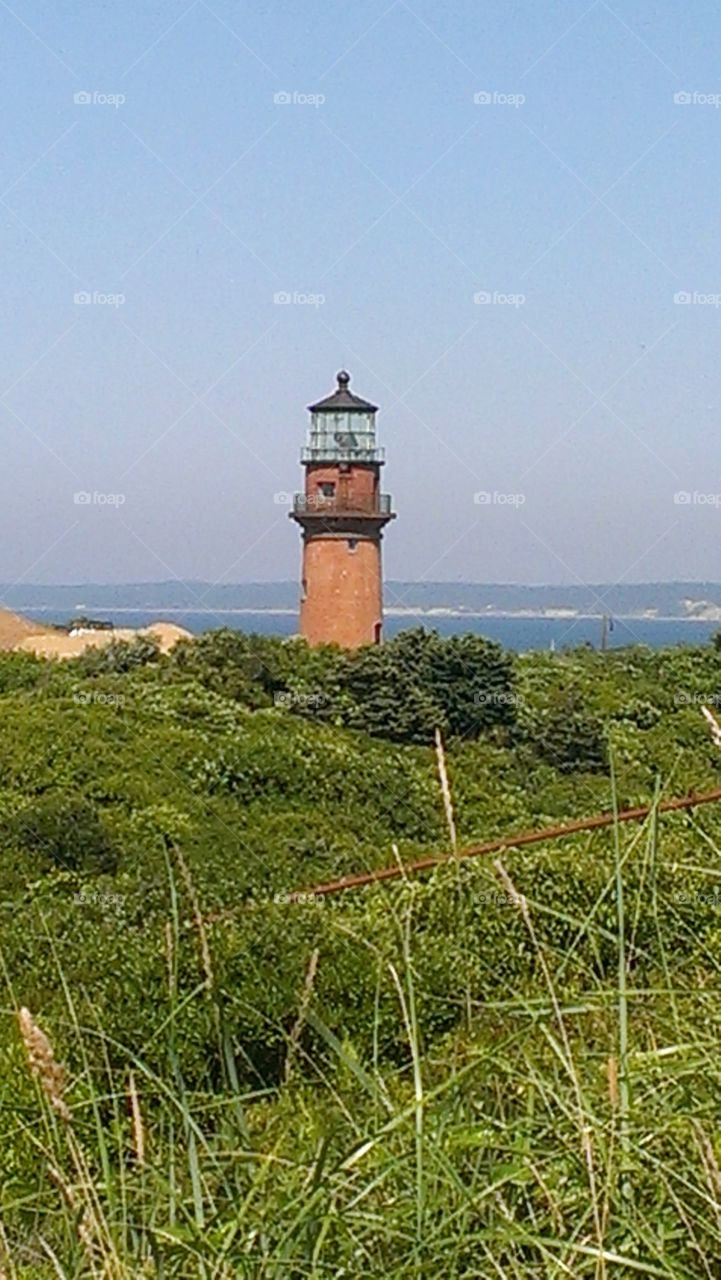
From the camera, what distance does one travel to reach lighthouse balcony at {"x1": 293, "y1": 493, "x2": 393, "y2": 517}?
2770 centimetres

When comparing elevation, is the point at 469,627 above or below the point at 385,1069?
above

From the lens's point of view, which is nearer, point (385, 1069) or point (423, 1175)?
point (423, 1175)

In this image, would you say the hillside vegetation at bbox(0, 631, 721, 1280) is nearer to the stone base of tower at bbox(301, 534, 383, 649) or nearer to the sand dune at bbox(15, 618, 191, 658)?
the stone base of tower at bbox(301, 534, 383, 649)

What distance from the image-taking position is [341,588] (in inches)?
1083

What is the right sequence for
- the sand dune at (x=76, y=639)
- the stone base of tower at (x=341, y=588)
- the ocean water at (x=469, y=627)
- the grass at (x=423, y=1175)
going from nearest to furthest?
1. the grass at (x=423, y=1175)
2. the stone base of tower at (x=341, y=588)
3. the ocean water at (x=469, y=627)
4. the sand dune at (x=76, y=639)

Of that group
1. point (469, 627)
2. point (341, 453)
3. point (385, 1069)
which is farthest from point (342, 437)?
point (469, 627)

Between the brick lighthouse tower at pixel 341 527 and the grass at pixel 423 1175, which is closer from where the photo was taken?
the grass at pixel 423 1175

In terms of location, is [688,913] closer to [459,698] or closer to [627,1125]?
[627,1125]

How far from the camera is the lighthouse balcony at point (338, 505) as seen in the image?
90.9 feet

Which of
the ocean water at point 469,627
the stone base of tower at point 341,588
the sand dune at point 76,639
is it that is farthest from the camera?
the sand dune at point 76,639

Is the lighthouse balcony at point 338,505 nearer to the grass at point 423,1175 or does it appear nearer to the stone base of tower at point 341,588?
the stone base of tower at point 341,588

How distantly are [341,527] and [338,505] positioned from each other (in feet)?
1.25

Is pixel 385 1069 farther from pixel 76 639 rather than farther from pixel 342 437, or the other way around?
pixel 76 639

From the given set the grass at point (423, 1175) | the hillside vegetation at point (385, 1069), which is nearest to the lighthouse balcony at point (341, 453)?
the hillside vegetation at point (385, 1069)
